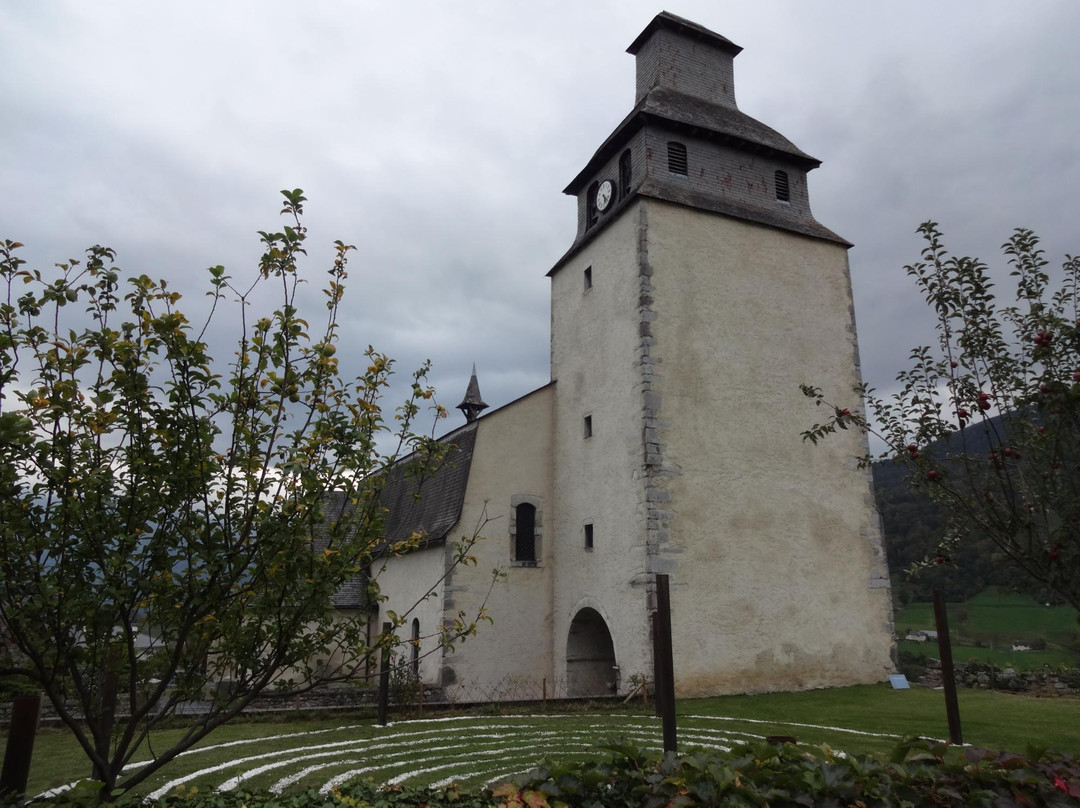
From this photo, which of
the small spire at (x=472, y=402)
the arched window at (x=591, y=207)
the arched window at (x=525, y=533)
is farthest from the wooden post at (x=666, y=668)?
the small spire at (x=472, y=402)

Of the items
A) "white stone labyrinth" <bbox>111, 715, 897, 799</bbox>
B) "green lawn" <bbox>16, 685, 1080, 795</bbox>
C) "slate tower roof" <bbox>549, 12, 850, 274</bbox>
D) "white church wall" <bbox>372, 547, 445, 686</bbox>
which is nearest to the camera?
"white stone labyrinth" <bbox>111, 715, 897, 799</bbox>

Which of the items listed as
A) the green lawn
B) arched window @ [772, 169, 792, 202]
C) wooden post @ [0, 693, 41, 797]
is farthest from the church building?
wooden post @ [0, 693, 41, 797]

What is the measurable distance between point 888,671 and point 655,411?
787cm

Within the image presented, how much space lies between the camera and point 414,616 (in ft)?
65.1

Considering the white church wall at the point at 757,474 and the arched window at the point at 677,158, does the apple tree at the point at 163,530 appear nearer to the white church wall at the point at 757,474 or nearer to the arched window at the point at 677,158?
the white church wall at the point at 757,474

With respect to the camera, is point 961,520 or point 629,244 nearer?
point 961,520

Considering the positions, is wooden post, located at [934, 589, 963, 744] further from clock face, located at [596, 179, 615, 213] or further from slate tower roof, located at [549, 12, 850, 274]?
clock face, located at [596, 179, 615, 213]

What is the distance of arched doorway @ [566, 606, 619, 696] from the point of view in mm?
17094

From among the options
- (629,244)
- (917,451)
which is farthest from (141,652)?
(629,244)

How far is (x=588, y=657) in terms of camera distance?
17.4m

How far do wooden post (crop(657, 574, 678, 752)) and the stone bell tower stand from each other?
692cm

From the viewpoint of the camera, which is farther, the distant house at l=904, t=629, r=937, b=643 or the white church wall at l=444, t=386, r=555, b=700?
the distant house at l=904, t=629, r=937, b=643

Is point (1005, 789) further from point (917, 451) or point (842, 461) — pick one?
point (842, 461)

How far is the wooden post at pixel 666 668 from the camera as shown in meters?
6.86
